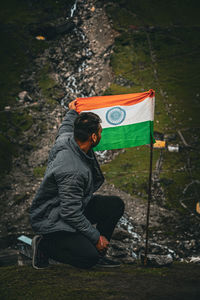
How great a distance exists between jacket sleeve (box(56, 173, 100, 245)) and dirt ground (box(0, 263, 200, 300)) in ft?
1.64

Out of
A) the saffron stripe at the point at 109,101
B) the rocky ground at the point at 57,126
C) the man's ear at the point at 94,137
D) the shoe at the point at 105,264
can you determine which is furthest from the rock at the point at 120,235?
the man's ear at the point at 94,137

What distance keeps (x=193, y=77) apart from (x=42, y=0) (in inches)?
307

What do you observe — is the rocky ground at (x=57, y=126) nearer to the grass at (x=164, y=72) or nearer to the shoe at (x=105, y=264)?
the grass at (x=164, y=72)

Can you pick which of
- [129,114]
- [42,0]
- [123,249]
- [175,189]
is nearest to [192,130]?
[175,189]

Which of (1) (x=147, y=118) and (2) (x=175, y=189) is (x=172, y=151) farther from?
(1) (x=147, y=118)

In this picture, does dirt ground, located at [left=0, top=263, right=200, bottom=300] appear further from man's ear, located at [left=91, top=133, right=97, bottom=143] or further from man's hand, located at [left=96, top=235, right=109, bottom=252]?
man's ear, located at [left=91, top=133, right=97, bottom=143]

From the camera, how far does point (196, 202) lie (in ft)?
20.6

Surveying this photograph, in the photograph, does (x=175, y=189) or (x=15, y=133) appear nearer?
(x=175, y=189)

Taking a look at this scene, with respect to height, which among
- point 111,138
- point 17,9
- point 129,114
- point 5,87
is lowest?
point 111,138

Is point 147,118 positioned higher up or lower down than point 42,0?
lower down

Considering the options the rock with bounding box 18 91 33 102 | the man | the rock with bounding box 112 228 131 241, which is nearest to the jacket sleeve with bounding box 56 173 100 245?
the man

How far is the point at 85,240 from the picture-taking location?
296 cm

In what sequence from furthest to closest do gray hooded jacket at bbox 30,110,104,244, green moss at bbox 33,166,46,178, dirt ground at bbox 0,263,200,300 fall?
1. green moss at bbox 33,166,46,178
2. gray hooded jacket at bbox 30,110,104,244
3. dirt ground at bbox 0,263,200,300

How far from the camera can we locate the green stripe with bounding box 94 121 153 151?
395 centimetres
